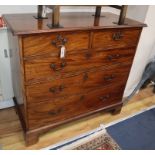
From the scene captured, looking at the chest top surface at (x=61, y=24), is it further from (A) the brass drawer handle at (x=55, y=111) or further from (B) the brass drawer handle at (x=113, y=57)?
(A) the brass drawer handle at (x=55, y=111)

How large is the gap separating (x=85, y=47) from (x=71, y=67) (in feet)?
0.53

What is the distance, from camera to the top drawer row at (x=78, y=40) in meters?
1.04

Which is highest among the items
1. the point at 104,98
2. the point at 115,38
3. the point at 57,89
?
the point at 115,38

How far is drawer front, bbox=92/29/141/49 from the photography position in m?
1.22

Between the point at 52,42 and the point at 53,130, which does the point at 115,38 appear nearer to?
the point at 52,42

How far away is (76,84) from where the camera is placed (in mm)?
1345

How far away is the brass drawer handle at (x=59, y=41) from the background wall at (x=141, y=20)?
1.65ft

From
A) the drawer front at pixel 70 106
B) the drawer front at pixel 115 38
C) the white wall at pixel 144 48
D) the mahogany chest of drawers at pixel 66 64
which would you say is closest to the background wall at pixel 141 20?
the white wall at pixel 144 48

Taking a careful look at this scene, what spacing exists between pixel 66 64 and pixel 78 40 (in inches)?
6.8

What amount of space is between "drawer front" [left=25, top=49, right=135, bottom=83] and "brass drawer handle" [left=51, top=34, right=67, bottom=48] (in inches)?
3.4

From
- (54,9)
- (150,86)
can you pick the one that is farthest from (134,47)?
(150,86)

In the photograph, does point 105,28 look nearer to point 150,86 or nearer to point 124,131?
point 124,131

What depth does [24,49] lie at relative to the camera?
103cm

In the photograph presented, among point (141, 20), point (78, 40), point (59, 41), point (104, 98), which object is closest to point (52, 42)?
point (59, 41)
